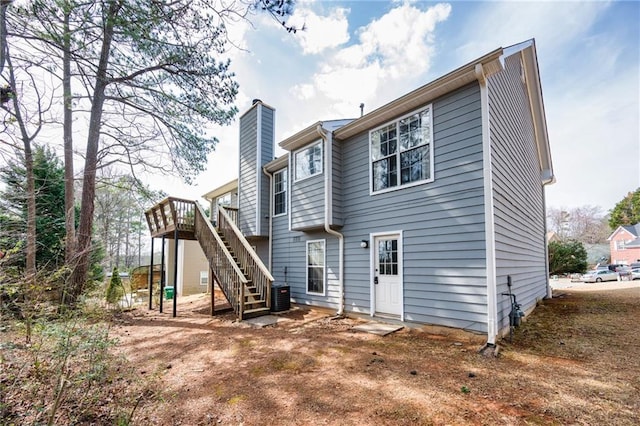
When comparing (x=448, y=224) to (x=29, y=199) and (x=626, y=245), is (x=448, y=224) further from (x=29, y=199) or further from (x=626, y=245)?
(x=626, y=245)

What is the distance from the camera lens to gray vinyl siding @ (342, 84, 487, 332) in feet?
17.0

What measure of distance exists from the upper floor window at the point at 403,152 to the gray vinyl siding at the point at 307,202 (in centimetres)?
152

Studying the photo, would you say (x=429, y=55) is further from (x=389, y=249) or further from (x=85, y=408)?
(x=85, y=408)

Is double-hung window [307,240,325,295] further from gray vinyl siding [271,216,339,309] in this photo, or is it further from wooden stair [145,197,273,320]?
wooden stair [145,197,273,320]

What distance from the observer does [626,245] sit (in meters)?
30.0

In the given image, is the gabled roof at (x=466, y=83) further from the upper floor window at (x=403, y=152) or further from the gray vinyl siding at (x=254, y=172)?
the gray vinyl siding at (x=254, y=172)

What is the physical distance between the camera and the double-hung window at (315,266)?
8.34 m

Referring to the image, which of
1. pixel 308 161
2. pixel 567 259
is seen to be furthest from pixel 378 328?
pixel 567 259

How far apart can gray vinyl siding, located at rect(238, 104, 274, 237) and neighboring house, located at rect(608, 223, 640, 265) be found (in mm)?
37622

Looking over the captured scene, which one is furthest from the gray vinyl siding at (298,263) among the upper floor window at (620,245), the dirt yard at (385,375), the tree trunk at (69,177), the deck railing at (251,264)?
the upper floor window at (620,245)

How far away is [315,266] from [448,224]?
165 inches

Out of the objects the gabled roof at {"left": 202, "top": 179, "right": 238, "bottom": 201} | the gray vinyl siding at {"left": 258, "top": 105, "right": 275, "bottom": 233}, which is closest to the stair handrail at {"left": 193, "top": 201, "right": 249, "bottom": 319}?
the gray vinyl siding at {"left": 258, "top": 105, "right": 275, "bottom": 233}

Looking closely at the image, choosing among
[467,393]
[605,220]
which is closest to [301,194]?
[467,393]

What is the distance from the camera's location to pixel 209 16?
4906mm
